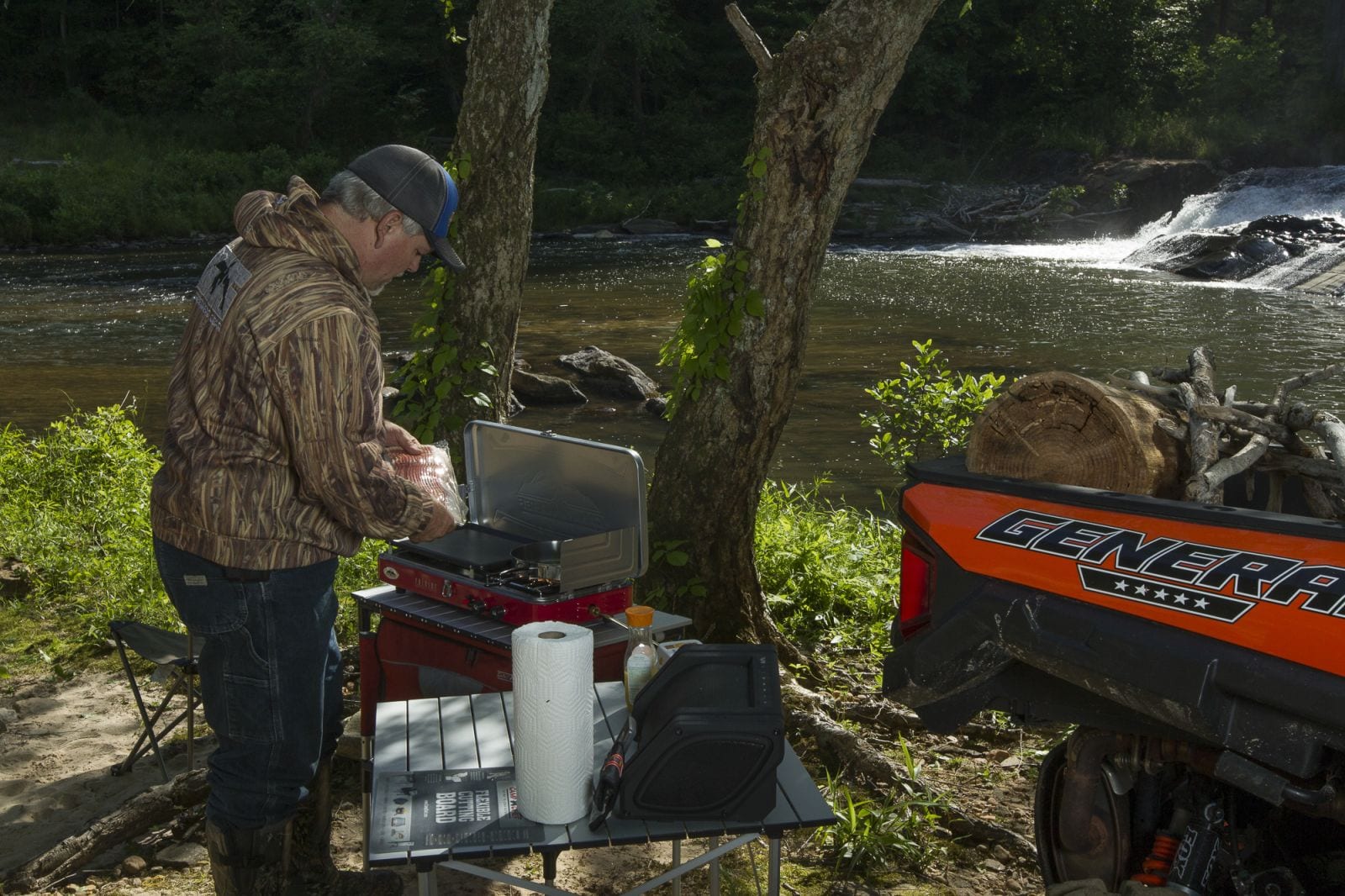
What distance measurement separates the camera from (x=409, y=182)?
3.02m

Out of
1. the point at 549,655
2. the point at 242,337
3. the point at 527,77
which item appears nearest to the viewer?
the point at 549,655

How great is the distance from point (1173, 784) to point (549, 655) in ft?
4.85

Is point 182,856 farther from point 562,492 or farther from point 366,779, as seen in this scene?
point 562,492

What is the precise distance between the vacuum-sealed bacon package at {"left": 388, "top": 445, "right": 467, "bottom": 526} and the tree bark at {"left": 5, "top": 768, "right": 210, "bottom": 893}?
57.4 inches

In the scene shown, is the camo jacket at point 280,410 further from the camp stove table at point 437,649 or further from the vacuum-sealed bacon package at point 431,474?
the camp stove table at point 437,649

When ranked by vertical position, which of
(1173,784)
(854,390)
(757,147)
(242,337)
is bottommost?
(854,390)

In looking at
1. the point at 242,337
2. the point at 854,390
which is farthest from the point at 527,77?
the point at 854,390

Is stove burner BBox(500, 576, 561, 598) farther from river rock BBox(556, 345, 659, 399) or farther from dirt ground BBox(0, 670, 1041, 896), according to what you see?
river rock BBox(556, 345, 659, 399)

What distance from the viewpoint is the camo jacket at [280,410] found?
2896 mm

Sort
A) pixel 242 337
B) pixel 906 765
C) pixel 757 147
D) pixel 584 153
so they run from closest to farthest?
pixel 242 337 → pixel 906 765 → pixel 757 147 → pixel 584 153

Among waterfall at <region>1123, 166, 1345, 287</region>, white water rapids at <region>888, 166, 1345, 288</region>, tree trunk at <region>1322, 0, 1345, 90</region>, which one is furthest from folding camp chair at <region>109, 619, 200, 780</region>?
tree trunk at <region>1322, 0, 1345, 90</region>

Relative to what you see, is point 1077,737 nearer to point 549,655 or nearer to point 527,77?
point 549,655

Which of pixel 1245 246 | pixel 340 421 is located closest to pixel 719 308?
pixel 340 421

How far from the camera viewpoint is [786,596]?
630cm
